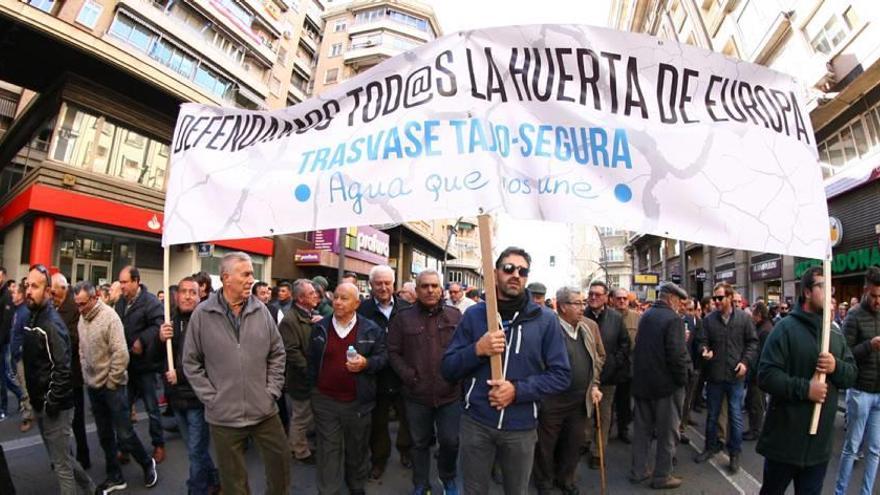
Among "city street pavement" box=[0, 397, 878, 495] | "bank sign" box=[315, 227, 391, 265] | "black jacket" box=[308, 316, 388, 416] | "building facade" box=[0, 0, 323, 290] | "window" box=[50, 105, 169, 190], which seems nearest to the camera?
"black jacket" box=[308, 316, 388, 416]

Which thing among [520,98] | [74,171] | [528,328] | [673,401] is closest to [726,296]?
[673,401]

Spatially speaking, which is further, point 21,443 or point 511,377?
point 21,443

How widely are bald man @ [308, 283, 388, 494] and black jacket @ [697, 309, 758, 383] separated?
4.02 meters

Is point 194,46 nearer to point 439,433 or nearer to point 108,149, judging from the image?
point 108,149

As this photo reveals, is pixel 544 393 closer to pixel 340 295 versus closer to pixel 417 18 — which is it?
pixel 340 295

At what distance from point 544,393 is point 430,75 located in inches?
80.3

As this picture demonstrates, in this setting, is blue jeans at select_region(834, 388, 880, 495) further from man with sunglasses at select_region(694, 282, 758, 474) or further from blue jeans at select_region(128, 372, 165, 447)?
blue jeans at select_region(128, 372, 165, 447)

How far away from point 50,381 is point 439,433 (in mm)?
3157

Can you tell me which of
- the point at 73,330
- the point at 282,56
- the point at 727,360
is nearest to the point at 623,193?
the point at 727,360

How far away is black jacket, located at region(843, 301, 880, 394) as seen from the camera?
4.18 metres

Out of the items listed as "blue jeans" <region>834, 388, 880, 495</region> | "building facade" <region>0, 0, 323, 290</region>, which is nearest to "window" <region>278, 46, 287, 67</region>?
"building facade" <region>0, 0, 323, 290</region>

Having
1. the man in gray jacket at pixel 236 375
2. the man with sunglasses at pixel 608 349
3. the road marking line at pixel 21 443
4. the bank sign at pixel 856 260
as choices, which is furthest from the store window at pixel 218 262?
the bank sign at pixel 856 260

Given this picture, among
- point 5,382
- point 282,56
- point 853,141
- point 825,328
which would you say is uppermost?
point 282,56

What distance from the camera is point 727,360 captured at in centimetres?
586
